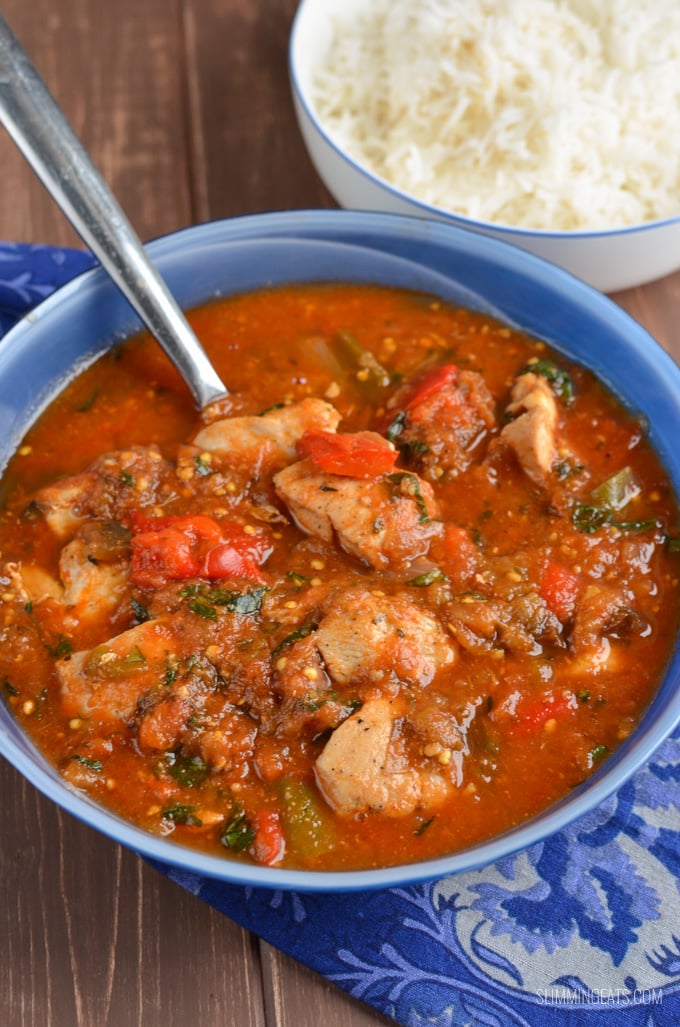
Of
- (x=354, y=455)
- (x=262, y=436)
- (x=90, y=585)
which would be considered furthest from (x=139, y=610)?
(x=354, y=455)

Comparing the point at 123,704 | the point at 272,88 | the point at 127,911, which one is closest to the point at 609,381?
the point at 123,704

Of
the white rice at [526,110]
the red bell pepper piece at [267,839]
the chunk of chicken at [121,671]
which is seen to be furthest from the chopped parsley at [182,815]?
the white rice at [526,110]

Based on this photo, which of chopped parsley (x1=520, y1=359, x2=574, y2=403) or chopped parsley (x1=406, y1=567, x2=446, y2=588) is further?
chopped parsley (x1=520, y1=359, x2=574, y2=403)

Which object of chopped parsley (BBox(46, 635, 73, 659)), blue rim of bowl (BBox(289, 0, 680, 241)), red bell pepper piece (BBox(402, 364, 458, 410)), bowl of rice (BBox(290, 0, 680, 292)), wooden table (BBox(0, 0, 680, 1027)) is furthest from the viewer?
bowl of rice (BBox(290, 0, 680, 292))

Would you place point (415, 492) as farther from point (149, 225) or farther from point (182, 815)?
point (149, 225)

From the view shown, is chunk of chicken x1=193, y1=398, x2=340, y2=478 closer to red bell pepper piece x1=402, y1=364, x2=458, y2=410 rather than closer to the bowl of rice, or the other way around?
red bell pepper piece x1=402, y1=364, x2=458, y2=410

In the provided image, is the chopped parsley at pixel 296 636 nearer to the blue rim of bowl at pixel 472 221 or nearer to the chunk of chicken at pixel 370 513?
the chunk of chicken at pixel 370 513

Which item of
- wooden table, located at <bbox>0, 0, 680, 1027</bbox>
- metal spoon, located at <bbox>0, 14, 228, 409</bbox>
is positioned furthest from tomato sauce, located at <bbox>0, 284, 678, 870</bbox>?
wooden table, located at <bbox>0, 0, 680, 1027</bbox>

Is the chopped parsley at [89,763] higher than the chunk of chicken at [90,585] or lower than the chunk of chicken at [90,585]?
lower
